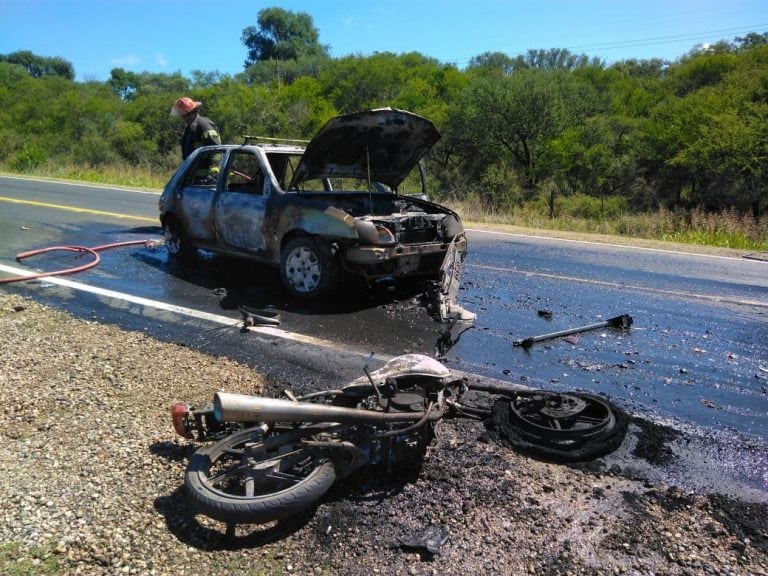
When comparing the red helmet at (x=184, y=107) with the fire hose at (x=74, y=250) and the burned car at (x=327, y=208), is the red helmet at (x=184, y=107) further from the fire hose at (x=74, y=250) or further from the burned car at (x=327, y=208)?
the fire hose at (x=74, y=250)

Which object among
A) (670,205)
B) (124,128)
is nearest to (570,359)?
(670,205)

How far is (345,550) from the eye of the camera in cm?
263

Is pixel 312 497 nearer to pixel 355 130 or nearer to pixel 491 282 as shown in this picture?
pixel 355 130

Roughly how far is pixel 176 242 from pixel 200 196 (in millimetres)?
1111

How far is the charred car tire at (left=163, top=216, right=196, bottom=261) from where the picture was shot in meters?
8.70

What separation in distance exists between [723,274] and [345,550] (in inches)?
349

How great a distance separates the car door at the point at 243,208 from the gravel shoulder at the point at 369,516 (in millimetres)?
3703

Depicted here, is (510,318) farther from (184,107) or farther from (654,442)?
(184,107)

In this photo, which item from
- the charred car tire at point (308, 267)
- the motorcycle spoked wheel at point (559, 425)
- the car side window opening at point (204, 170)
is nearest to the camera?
the motorcycle spoked wheel at point (559, 425)

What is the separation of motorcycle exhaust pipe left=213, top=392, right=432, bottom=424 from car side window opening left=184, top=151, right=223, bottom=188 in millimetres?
5951

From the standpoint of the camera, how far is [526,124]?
31.7m

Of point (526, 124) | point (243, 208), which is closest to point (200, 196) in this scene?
point (243, 208)

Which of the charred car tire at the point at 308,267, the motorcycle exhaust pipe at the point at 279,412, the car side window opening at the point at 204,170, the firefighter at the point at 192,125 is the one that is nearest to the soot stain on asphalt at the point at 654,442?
the motorcycle exhaust pipe at the point at 279,412

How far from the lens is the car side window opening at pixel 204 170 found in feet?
27.3
